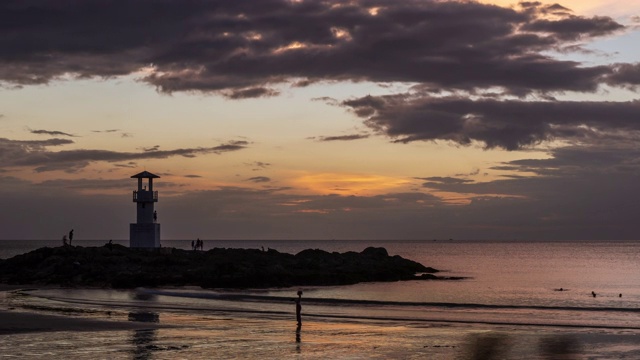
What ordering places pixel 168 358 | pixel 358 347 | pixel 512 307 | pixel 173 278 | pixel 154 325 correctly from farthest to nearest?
pixel 173 278 < pixel 512 307 < pixel 154 325 < pixel 358 347 < pixel 168 358

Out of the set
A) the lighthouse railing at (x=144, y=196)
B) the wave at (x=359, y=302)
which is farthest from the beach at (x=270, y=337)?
the lighthouse railing at (x=144, y=196)

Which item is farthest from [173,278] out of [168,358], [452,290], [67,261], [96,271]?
[168,358]

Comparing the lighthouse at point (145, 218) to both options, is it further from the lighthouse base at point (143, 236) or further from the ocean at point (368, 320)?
the ocean at point (368, 320)

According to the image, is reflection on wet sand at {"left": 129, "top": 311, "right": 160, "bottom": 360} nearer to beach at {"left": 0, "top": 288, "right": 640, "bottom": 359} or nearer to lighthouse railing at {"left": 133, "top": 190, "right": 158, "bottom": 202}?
beach at {"left": 0, "top": 288, "right": 640, "bottom": 359}

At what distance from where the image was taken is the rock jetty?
195 feet

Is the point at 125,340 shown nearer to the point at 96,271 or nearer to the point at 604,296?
the point at 96,271

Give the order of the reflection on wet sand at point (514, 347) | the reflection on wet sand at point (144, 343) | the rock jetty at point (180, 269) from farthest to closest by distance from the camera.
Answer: the rock jetty at point (180, 269), the reflection on wet sand at point (514, 347), the reflection on wet sand at point (144, 343)

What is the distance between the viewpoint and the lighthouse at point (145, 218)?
224ft

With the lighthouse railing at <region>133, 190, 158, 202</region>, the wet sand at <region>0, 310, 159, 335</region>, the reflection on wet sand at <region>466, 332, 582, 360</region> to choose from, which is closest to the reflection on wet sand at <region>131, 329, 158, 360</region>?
the wet sand at <region>0, 310, 159, 335</region>

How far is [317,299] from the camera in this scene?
48.9 metres

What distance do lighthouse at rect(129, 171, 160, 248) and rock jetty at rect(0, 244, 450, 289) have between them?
112 cm

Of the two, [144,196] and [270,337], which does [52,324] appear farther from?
[144,196]

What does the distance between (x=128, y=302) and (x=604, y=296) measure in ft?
121

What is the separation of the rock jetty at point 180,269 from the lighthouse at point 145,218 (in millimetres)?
1124
